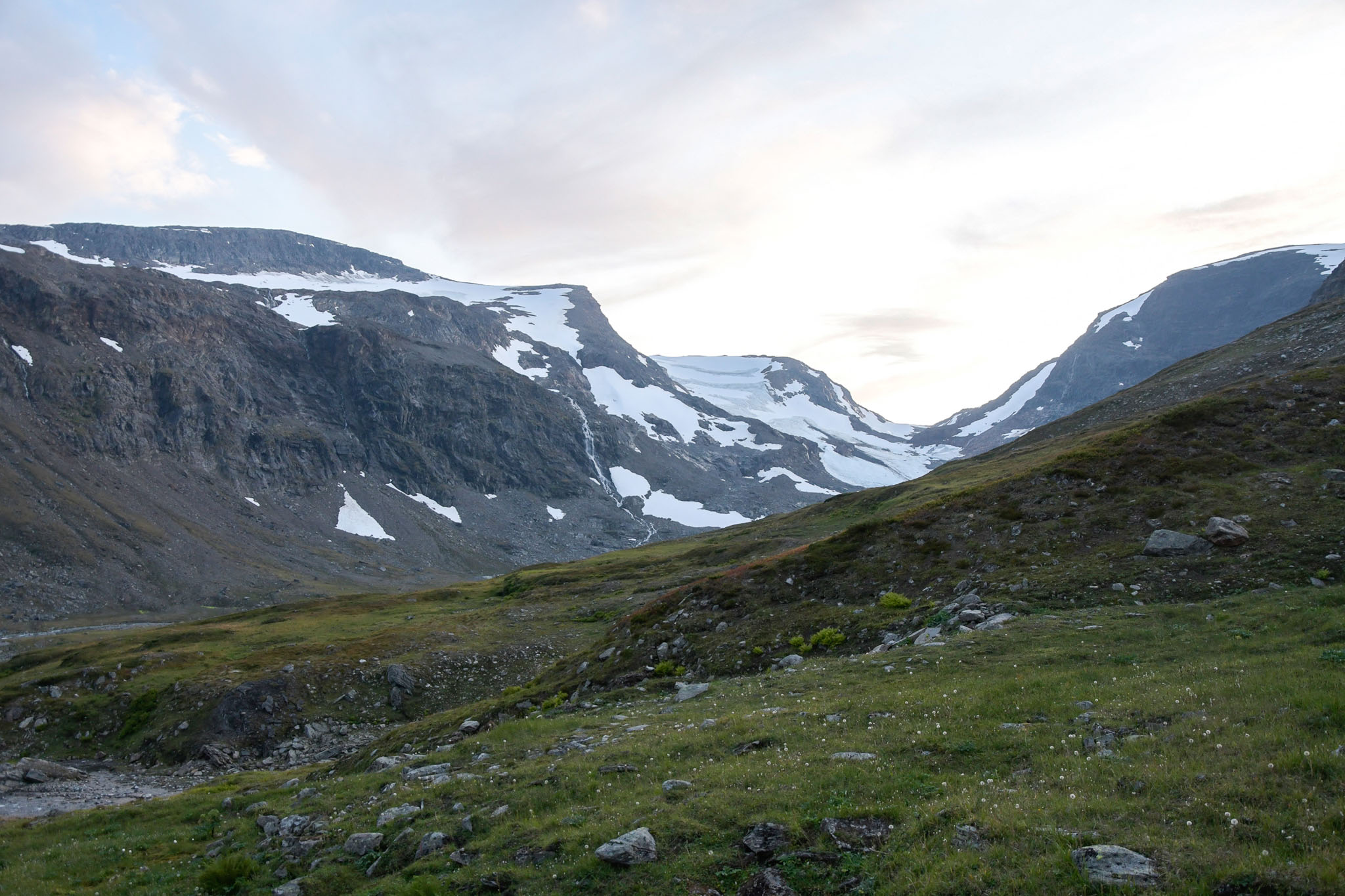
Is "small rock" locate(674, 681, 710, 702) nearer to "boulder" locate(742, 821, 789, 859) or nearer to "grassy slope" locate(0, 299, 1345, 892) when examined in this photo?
"grassy slope" locate(0, 299, 1345, 892)

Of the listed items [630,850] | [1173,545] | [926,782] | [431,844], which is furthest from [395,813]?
[1173,545]

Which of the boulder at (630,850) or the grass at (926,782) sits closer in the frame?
the grass at (926,782)

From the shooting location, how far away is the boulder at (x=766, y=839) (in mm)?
10930

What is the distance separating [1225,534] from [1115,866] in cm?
2100

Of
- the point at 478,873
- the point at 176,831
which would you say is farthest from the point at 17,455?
the point at 478,873

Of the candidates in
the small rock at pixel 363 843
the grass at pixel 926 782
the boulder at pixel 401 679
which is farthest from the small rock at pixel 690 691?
the boulder at pixel 401 679

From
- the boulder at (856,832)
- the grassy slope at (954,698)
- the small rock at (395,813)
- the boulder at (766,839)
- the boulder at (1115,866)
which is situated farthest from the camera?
the small rock at (395,813)

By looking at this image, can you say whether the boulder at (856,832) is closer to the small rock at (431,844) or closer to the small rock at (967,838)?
the small rock at (967,838)

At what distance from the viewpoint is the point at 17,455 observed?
15738cm

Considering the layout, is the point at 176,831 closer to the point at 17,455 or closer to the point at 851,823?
the point at 851,823

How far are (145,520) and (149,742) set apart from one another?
156 metres

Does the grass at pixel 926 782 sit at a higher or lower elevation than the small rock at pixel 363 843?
higher

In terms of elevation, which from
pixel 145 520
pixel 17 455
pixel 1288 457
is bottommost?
pixel 1288 457

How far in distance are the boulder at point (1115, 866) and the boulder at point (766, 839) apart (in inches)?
161
